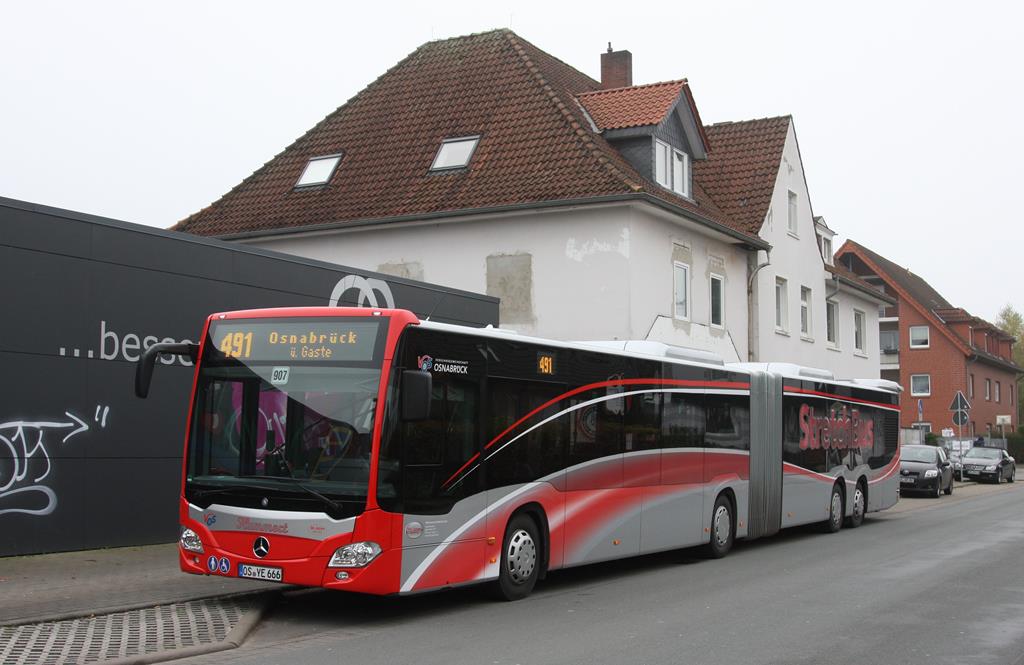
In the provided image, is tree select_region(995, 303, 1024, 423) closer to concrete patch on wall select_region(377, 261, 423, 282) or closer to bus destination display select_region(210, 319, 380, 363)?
concrete patch on wall select_region(377, 261, 423, 282)

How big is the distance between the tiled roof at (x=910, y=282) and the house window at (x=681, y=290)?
4704cm

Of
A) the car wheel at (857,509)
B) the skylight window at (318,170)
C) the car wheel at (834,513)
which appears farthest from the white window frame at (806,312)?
the skylight window at (318,170)

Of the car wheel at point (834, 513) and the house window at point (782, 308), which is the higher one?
the house window at point (782, 308)

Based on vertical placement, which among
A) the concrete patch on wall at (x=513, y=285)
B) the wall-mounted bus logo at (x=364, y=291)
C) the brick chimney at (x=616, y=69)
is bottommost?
the wall-mounted bus logo at (x=364, y=291)

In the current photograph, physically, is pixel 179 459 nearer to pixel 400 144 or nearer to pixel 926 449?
pixel 400 144

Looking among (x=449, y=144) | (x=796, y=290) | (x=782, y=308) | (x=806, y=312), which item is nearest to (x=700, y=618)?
(x=449, y=144)

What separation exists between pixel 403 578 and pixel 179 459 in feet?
21.7

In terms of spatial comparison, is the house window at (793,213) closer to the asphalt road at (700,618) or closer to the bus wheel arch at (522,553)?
the asphalt road at (700,618)

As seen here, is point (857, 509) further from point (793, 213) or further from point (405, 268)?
point (793, 213)

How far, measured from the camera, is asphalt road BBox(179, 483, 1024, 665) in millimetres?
9211

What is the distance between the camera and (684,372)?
650 inches

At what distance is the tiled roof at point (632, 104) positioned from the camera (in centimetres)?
2819

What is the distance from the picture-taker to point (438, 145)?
29312 mm

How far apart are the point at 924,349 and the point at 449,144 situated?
1990 inches
